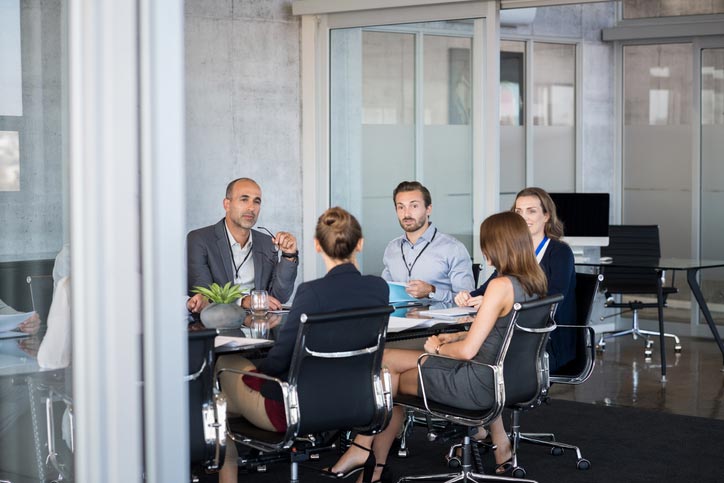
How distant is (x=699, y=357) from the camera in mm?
8836

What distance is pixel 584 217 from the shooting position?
9.02 metres

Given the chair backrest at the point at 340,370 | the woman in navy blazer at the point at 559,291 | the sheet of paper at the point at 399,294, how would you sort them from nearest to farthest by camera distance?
the chair backrest at the point at 340,370
the woman in navy blazer at the point at 559,291
the sheet of paper at the point at 399,294

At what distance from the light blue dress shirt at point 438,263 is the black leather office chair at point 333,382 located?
1798mm

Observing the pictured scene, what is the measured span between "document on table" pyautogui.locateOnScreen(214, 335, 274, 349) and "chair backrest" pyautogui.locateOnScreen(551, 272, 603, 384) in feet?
6.14

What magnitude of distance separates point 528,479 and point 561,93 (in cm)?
629

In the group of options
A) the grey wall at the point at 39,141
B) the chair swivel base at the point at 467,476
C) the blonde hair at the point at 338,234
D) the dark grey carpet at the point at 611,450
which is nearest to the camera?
the grey wall at the point at 39,141

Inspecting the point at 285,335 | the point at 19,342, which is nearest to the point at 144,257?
the point at 19,342

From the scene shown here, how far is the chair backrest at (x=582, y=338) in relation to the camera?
207 inches

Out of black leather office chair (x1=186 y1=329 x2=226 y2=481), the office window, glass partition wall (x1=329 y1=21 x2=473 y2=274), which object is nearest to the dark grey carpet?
black leather office chair (x1=186 y1=329 x2=226 y2=481)

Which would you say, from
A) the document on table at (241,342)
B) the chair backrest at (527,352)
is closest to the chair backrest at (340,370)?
the document on table at (241,342)

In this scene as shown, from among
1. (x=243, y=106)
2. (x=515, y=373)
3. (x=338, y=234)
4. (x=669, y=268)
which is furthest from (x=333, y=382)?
(x=243, y=106)

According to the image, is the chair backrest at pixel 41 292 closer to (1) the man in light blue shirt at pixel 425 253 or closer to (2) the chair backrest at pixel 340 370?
(2) the chair backrest at pixel 340 370

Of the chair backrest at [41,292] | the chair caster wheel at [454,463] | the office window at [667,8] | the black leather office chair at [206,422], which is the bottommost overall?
the chair caster wheel at [454,463]

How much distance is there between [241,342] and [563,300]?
1.99m
